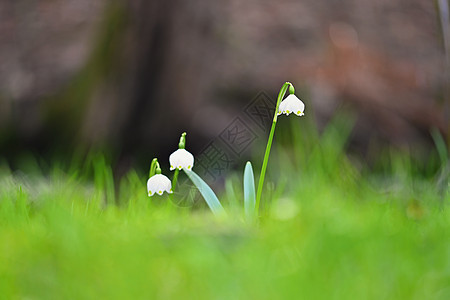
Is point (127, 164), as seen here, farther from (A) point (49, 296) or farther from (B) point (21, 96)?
(A) point (49, 296)

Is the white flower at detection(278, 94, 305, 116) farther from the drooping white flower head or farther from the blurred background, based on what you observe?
the blurred background

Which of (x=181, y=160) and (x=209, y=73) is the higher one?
(x=209, y=73)

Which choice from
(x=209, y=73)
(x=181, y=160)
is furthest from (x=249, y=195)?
(x=209, y=73)

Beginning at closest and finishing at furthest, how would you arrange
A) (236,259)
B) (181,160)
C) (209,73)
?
(236,259) < (181,160) < (209,73)

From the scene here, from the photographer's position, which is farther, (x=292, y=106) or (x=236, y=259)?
(x=292, y=106)

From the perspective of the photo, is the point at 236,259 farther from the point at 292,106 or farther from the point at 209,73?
the point at 209,73

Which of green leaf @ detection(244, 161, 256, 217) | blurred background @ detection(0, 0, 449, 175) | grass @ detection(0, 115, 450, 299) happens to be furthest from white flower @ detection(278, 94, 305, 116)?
blurred background @ detection(0, 0, 449, 175)

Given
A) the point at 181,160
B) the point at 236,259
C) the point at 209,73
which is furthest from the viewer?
the point at 209,73

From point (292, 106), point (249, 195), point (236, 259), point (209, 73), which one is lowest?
point (236, 259)

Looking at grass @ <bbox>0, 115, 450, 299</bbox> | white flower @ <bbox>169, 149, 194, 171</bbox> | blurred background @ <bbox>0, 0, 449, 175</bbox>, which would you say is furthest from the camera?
blurred background @ <bbox>0, 0, 449, 175</bbox>
